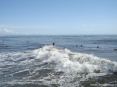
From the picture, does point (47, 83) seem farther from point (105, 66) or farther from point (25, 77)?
→ point (105, 66)

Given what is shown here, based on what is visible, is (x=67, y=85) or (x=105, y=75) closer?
(x=67, y=85)

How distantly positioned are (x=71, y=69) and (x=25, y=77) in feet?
16.5

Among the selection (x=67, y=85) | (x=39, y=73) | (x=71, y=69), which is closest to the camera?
(x=67, y=85)

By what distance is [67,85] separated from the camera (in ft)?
47.0

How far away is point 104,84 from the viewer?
47.3 ft

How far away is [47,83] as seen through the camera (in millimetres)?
14945

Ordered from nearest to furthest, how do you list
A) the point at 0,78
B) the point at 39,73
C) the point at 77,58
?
the point at 0,78 < the point at 39,73 < the point at 77,58

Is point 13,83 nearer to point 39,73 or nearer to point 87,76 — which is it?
point 39,73

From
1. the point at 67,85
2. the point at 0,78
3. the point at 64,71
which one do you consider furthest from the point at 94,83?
the point at 0,78

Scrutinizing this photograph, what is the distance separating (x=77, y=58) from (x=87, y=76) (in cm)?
891

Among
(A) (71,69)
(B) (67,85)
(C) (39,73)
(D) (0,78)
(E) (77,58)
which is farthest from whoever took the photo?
(E) (77,58)

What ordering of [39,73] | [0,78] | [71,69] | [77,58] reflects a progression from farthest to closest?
[77,58], [71,69], [39,73], [0,78]

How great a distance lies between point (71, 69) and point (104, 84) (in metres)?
6.01

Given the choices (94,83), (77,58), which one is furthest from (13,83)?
(77,58)
